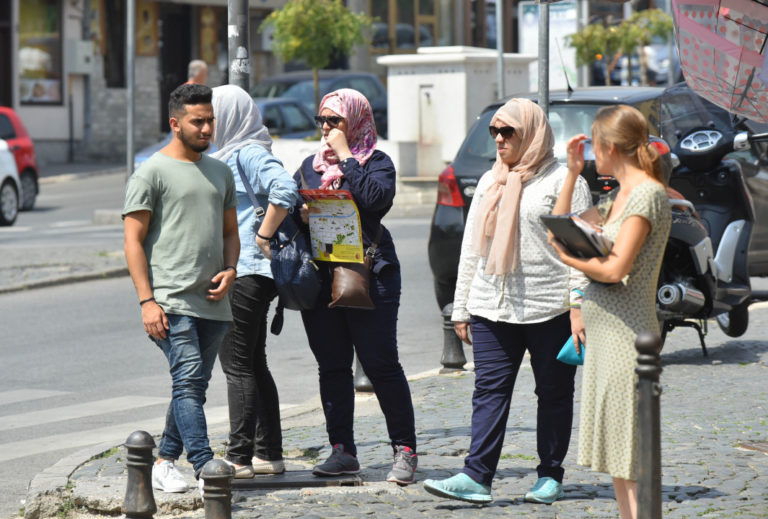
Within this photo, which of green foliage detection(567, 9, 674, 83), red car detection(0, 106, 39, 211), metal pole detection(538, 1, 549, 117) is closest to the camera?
metal pole detection(538, 1, 549, 117)

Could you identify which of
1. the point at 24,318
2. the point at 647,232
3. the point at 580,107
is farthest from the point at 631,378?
the point at 24,318

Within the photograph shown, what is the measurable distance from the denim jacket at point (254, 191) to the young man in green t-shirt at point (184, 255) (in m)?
0.29

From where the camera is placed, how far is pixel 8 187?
70.4 ft

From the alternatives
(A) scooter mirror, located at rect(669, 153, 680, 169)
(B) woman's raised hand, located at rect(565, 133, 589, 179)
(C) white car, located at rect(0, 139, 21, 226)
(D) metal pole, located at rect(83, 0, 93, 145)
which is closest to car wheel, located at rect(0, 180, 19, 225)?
(C) white car, located at rect(0, 139, 21, 226)

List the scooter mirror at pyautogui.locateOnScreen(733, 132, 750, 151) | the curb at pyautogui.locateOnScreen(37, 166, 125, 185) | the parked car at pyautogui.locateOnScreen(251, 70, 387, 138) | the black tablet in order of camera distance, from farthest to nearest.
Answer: the curb at pyautogui.locateOnScreen(37, 166, 125, 185) → the parked car at pyautogui.locateOnScreen(251, 70, 387, 138) → the scooter mirror at pyautogui.locateOnScreen(733, 132, 750, 151) → the black tablet

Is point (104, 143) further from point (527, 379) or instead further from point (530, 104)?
point (530, 104)

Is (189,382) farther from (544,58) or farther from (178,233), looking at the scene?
(544,58)

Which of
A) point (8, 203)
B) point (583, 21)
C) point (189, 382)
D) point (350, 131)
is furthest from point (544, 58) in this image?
point (583, 21)

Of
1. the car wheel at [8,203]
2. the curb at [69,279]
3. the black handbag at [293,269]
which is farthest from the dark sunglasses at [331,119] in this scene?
the car wheel at [8,203]

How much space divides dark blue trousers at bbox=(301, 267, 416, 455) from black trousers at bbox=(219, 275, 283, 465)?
235mm

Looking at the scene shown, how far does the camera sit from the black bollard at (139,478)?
509 cm

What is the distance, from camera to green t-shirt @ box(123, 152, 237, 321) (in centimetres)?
581

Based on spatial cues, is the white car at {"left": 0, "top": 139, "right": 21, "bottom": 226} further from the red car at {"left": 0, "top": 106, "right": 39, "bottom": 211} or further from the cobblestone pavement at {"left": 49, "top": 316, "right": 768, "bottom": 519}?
the cobblestone pavement at {"left": 49, "top": 316, "right": 768, "bottom": 519}

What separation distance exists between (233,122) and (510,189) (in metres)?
1.32
